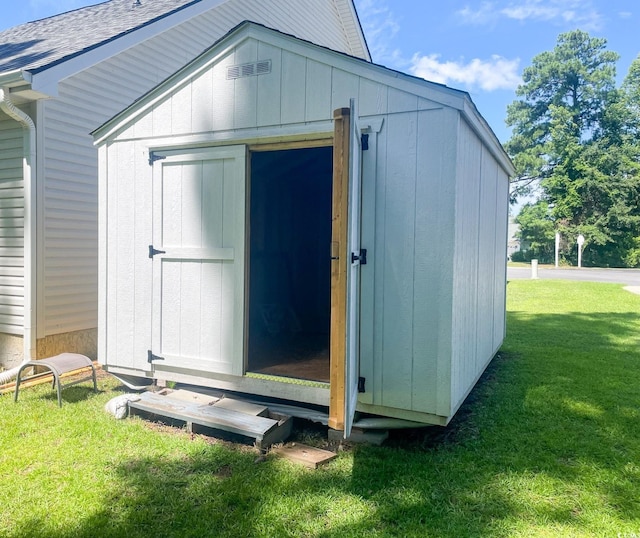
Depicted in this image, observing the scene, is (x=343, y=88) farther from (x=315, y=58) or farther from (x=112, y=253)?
(x=112, y=253)

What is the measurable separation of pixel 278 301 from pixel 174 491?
3.37 meters

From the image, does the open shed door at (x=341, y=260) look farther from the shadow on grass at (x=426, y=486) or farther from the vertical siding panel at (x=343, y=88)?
the vertical siding panel at (x=343, y=88)

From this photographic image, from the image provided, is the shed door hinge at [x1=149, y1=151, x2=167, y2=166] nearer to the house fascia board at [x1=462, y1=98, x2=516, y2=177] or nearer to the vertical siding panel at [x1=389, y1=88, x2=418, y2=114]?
the vertical siding panel at [x1=389, y1=88, x2=418, y2=114]

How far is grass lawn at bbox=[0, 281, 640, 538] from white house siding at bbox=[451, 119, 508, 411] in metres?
0.47

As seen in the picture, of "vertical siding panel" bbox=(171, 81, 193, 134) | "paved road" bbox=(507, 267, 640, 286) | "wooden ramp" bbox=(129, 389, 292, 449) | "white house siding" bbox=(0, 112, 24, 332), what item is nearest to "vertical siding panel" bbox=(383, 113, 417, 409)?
"wooden ramp" bbox=(129, 389, 292, 449)

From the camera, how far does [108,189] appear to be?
410cm

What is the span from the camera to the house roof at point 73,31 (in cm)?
505

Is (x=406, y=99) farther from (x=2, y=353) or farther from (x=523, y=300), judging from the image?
(x=523, y=300)

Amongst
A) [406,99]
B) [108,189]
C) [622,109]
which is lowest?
[108,189]

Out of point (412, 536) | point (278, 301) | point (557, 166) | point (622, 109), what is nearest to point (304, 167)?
point (278, 301)

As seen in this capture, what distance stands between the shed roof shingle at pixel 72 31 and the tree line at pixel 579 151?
25.0 m

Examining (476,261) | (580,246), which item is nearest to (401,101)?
(476,261)

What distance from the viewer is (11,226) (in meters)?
4.94

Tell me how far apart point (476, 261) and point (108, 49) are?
461cm
